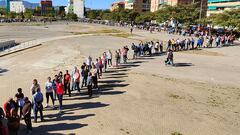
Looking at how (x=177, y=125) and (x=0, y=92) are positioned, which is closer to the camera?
(x=177, y=125)

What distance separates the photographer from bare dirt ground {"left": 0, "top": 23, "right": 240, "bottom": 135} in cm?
1166

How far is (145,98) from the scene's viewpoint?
15586 mm

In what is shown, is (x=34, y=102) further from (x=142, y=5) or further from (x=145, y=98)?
(x=142, y=5)

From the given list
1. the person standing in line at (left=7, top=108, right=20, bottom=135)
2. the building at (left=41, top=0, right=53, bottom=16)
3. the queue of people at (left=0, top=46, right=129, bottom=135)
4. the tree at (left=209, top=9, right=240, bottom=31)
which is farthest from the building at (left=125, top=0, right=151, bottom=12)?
the person standing in line at (left=7, top=108, right=20, bottom=135)

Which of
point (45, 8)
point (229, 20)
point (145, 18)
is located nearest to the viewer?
point (229, 20)

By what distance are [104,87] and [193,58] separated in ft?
50.0

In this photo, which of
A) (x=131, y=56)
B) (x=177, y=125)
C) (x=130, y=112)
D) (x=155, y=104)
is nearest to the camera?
(x=177, y=125)

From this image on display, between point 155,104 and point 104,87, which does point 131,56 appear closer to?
point 104,87

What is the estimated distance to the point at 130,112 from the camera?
1320cm

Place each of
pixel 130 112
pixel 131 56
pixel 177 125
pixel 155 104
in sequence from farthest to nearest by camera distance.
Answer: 1. pixel 131 56
2. pixel 155 104
3. pixel 130 112
4. pixel 177 125

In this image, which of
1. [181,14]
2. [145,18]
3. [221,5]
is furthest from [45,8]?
[181,14]

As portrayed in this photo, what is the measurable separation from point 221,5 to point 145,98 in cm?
10158

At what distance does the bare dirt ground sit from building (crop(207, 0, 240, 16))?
7853cm

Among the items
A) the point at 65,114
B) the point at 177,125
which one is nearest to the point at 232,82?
the point at 177,125
